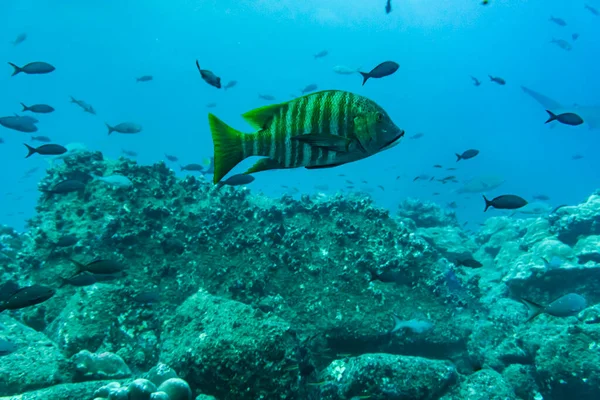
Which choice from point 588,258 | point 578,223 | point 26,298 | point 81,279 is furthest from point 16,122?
point 578,223

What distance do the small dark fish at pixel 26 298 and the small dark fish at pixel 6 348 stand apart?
1973 millimetres

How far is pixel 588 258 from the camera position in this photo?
10.0 m

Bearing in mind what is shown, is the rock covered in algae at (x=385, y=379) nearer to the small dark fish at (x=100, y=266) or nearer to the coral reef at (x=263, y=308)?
the coral reef at (x=263, y=308)

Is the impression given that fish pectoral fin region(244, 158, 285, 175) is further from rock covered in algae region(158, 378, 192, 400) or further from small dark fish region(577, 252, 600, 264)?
small dark fish region(577, 252, 600, 264)

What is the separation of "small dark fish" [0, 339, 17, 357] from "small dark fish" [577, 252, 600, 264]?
13.5 metres

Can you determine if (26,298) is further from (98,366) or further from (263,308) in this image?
(263,308)

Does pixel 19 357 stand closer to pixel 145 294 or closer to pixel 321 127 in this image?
pixel 145 294

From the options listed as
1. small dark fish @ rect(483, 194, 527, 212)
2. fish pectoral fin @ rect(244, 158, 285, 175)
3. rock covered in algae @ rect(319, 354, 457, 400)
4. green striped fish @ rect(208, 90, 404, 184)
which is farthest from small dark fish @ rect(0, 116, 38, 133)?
small dark fish @ rect(483, 194, 527, 212)

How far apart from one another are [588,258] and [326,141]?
38.9ft

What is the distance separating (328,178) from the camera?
88.6 meters

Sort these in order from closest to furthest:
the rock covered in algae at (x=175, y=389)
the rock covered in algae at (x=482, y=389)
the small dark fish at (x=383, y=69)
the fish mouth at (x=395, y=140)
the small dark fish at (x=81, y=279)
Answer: the fish mouth at (x=395, y=140) < the rock covered in algae at (x=175, y=389) < the rock covered in algae at (x=482, y=389) < the small dark fish at (x=81, y=279) < the small dark fish at (x=383, y=69)

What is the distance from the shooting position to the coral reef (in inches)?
178

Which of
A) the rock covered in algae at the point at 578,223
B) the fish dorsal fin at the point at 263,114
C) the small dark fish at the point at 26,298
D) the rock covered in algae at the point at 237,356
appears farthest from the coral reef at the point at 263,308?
the fish dorsal fin at the point at 263,114

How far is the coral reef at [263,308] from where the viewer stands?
4516 mm
